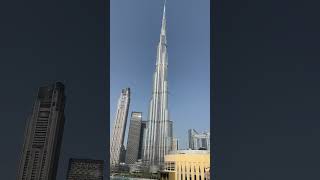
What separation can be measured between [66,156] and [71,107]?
0.37 m

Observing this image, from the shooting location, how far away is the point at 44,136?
8.09ft

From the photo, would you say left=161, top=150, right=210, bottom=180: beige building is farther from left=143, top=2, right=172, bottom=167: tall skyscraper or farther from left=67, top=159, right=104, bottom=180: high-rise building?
left=67, top=159, right=104, bottom=180: high-rise building

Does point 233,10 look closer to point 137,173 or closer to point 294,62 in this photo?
point 294,62

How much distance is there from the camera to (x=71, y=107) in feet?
8.43

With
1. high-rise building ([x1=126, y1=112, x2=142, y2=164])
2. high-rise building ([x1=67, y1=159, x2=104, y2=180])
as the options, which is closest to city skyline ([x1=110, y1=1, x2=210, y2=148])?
high-rise building ([x1=126, y1=112, x2=142, y2=164])

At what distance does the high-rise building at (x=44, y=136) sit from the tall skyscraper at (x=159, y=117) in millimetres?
4030

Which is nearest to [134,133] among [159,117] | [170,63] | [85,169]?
[159,117]

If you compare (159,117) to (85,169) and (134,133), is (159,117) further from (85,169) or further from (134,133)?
(85,169)

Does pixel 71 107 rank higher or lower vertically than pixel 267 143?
higher

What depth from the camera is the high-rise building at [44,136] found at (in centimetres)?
227

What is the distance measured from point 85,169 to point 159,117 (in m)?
5.87

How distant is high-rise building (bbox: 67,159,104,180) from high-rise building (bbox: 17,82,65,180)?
118 mm

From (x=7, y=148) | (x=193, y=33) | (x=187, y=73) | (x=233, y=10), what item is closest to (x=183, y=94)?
(x=187, y=73)

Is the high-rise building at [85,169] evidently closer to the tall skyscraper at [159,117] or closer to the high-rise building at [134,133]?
the high-rise building at [134,133]
